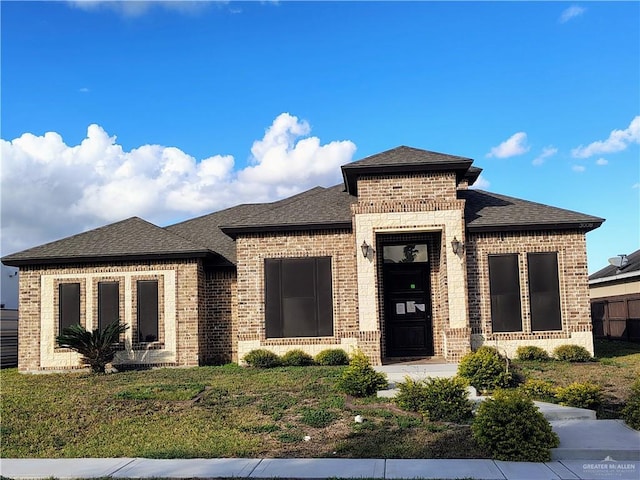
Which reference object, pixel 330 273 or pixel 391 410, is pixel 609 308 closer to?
pixel 330 273

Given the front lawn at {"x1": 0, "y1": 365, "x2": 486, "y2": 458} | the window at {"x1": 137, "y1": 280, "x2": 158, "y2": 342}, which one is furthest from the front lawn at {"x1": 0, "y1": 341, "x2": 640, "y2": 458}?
the window at {"x1": 137, "y1": 280, "x2": 158, "y2": 342}

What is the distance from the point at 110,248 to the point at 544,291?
12080 millimetres

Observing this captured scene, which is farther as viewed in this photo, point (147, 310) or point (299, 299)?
point (147, 310)

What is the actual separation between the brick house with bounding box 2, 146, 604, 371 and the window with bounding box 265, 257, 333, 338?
28 millimetres

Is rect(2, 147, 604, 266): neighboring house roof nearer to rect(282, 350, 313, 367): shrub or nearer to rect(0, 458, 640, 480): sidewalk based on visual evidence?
rect(282, 350, 313, 367): shrub

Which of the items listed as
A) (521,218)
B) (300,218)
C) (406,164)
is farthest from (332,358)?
(521,218)

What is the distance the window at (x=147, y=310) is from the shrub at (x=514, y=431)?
10665mm

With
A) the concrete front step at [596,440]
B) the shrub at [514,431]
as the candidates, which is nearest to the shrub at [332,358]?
the concrete front step at [596,440]

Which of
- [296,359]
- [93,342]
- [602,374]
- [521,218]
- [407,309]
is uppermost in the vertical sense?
[521,218]

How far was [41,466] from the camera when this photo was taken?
7629 mm

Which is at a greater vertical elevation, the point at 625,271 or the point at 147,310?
the point at 625,271

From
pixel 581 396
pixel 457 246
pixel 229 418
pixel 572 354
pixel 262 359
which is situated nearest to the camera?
pixel 581 396

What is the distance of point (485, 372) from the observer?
11.1 m

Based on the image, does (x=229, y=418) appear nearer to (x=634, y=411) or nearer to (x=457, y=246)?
(x=634, y=411)
